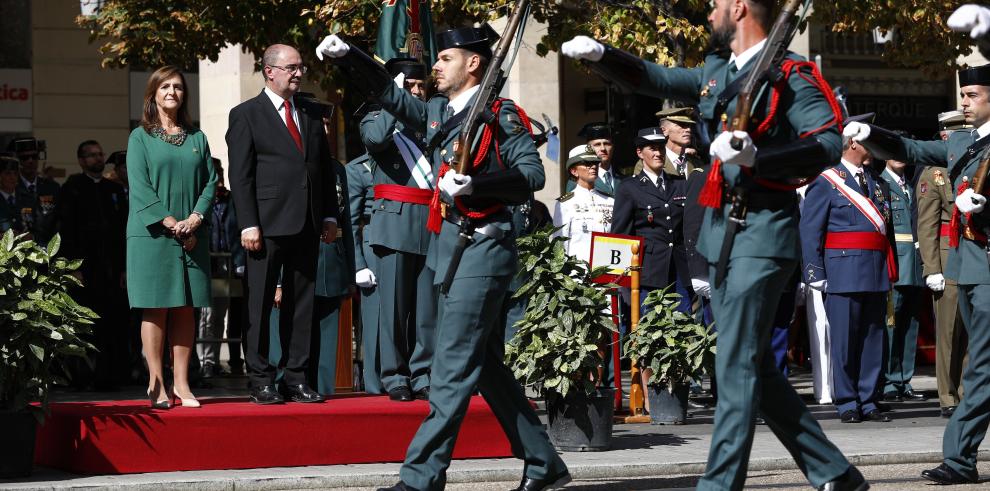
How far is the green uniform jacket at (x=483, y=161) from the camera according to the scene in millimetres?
7270

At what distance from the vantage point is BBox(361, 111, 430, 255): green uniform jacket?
955 centimetres

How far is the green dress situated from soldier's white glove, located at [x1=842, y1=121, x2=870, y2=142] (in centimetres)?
356

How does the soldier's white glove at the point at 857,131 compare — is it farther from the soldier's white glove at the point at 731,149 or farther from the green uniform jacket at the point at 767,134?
the soldier's white glove at the point at 731,149

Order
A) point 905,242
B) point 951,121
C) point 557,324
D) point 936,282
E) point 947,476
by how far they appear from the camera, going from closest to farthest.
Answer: point 947,476 < point 557,324 < point 951,121 < point 936,282 < point 905,242

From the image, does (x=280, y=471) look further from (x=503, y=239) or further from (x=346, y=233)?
(x=346, y=233)

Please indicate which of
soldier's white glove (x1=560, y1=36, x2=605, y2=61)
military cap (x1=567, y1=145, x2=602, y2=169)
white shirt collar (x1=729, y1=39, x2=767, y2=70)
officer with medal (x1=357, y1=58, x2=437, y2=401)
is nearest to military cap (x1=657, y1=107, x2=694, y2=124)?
military cap (x1=567, y1=145, x2=602, y2=169)

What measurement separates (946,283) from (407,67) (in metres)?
4.76

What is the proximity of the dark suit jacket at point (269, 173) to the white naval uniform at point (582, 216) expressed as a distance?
394 cm

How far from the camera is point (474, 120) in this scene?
7324mm

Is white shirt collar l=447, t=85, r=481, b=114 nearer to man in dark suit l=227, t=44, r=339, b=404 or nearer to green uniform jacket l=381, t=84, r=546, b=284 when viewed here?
green uniform jacket l=381, t=84, r=546, b=284

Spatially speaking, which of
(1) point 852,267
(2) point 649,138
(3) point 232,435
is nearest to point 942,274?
(1) point 852,267

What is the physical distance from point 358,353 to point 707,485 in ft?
23.5

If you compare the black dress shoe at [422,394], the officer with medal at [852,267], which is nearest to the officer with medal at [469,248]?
the black dress shoe at [422,394]

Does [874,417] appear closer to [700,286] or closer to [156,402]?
[700,286]
